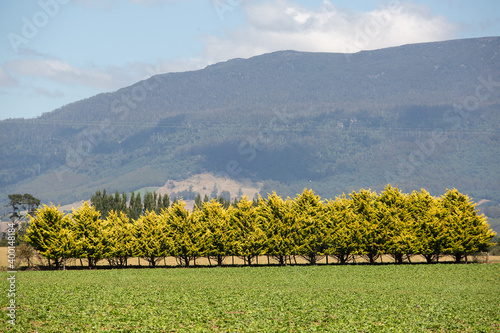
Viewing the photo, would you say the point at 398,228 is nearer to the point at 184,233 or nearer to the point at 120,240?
the point at 184,233

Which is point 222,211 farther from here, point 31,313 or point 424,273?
point 31,313

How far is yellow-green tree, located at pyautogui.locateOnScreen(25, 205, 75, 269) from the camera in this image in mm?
71562

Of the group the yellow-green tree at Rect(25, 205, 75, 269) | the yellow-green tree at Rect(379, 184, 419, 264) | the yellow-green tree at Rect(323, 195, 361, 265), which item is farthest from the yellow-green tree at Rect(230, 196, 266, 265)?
the yellow-green tree at Rect(25, 205, 75, 269)

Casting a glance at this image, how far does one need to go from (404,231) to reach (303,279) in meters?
25.4

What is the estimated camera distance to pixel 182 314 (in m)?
33.8

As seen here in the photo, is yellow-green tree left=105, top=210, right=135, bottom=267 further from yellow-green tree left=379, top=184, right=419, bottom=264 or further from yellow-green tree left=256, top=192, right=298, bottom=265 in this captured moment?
yellow-green tree left=379, top=184, right=419, bottom=264

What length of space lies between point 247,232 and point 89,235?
22.9 m

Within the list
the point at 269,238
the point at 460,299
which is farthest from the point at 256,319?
the point at 269,238

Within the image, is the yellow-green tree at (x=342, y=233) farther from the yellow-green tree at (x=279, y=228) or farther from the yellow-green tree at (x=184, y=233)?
the yellow-green tree at (x=184, y=233)

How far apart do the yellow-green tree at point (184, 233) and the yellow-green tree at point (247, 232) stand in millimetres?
5899

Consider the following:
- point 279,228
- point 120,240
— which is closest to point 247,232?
point 279,228

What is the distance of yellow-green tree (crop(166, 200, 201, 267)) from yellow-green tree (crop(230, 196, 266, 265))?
19.4 feet

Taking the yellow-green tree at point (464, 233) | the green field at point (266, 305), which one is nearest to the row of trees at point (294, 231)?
the yellow-green tree at point (464, 233)

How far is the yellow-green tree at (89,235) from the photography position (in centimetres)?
7438
